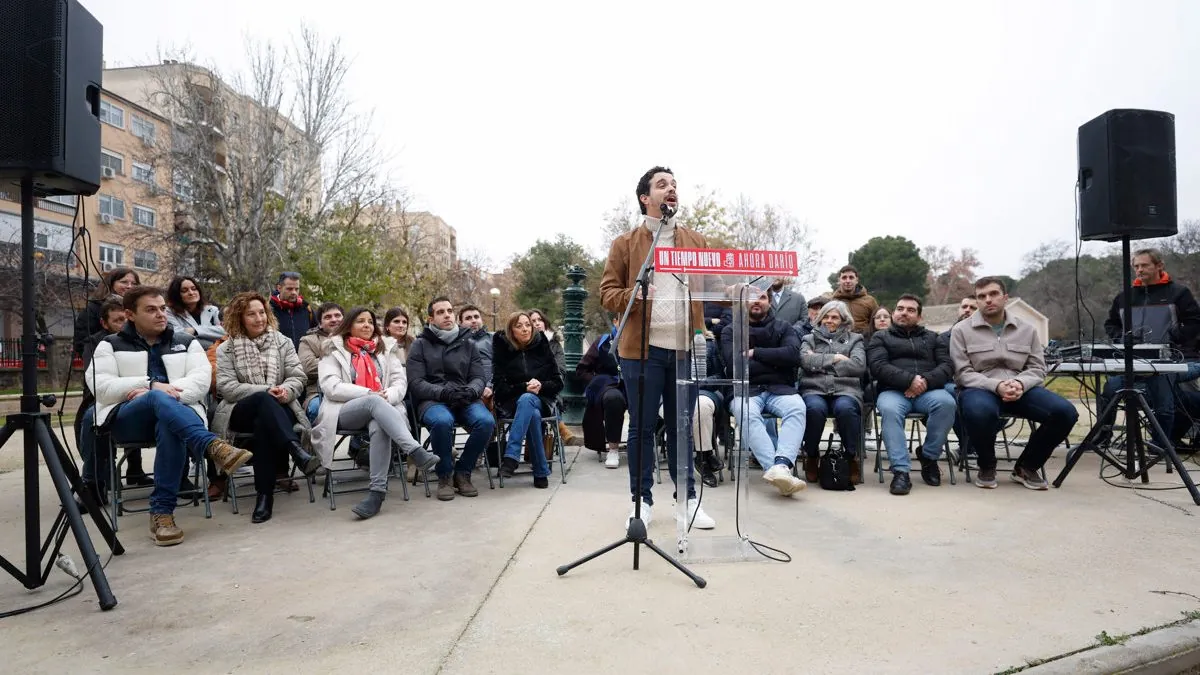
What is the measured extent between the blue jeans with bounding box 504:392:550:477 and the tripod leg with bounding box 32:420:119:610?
2.77 metres

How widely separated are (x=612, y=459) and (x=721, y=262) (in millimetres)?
3345

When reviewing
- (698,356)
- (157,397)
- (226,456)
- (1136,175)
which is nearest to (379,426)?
(226,456)

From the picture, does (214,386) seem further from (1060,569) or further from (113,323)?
(1060,569)

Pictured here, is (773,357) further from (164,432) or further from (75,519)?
(75,519)

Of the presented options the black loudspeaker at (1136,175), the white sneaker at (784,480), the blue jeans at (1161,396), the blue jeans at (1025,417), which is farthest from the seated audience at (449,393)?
the blue jeans at (1161,396)

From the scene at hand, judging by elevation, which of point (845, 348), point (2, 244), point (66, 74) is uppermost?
point (2, 244)

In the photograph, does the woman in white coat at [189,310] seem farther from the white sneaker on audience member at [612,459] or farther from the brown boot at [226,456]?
the white sneaker on audience member at [612,459]

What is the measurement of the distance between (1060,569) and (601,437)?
12.6 feet

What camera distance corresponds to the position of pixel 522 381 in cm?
584

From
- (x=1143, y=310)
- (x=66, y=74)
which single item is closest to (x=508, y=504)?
(x=66, y=74)

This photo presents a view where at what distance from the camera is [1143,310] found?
6570 millimetres

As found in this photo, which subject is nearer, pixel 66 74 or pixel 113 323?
pixel 66 74

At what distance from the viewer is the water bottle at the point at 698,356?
11.8 ft

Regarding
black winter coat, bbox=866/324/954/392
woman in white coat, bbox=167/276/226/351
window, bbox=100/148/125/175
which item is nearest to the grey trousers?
woman in white coat, bbox=167/276/226/351
